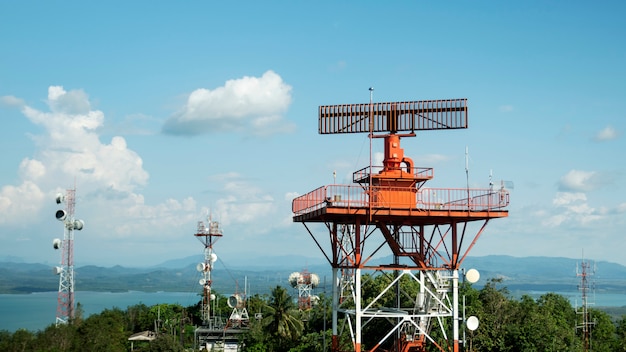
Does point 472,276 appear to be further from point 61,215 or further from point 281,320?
point 61,215

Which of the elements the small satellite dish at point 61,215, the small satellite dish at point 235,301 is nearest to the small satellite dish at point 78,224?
the small satellite dish at point 61,215

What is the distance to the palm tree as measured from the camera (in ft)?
214

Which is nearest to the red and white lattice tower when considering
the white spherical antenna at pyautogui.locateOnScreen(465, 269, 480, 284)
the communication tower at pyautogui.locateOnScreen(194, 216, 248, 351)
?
the communication tower at pyautogui.locateOnScreen(194, 216, 248, 351)

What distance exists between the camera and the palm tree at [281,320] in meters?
65.4

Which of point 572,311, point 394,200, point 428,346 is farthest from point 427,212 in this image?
point 572,311

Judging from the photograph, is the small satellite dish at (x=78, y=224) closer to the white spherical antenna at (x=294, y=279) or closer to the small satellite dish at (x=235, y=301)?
the small satellite dish at (x=235, y=301)

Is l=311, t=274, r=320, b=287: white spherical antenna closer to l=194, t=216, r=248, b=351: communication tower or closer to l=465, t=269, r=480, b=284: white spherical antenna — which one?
l=194, t=216, r=248, b=351: communication tower

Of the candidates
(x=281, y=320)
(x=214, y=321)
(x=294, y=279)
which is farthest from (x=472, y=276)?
(x=294, y=279)

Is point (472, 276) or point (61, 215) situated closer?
point (472, 276)

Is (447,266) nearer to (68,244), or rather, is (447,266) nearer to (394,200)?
(394,200)

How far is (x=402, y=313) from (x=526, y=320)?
21.7m

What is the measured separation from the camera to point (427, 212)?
3694 cm

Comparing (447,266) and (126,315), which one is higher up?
(447,266)

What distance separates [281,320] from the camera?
2598 inches
